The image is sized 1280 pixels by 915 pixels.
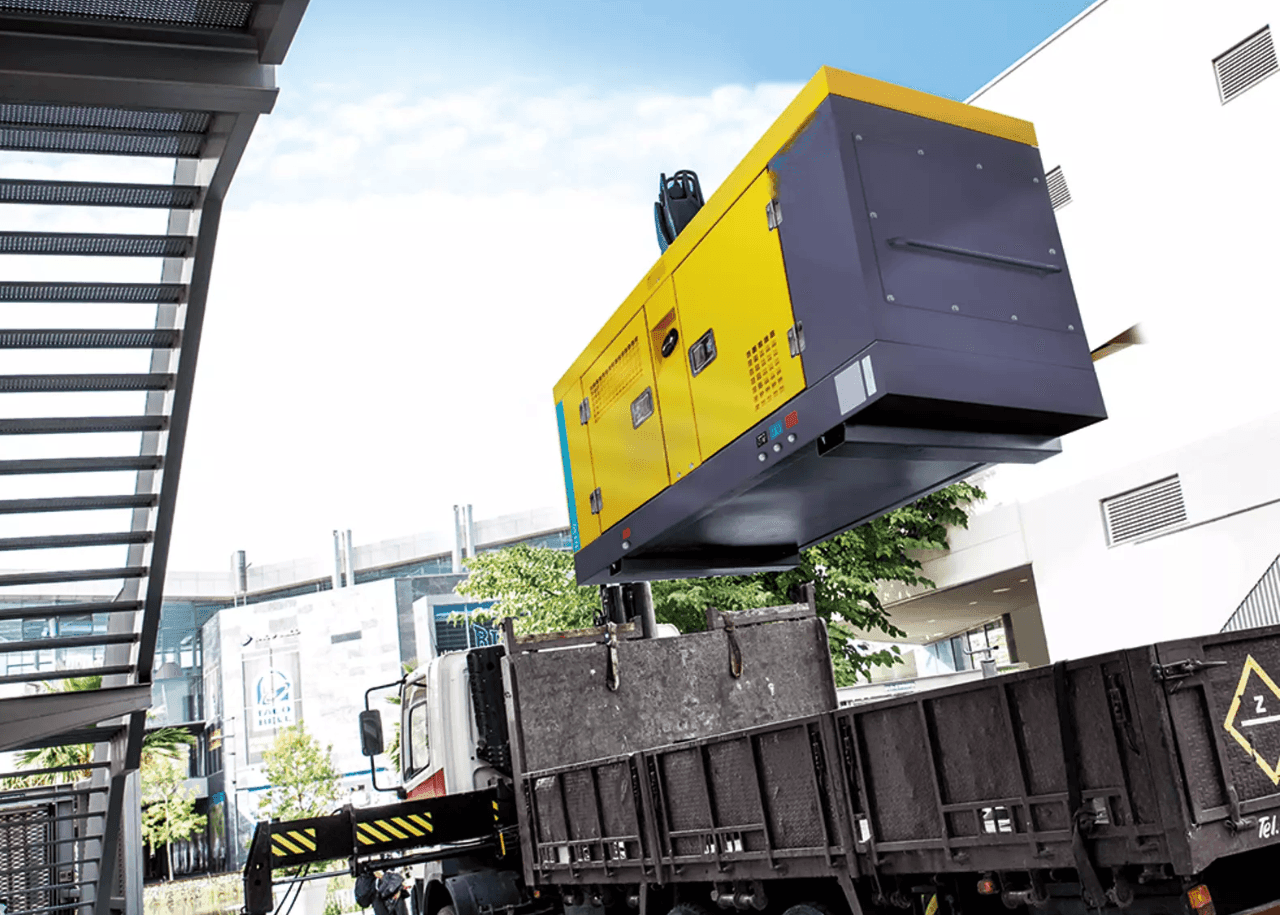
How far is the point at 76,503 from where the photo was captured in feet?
23.9

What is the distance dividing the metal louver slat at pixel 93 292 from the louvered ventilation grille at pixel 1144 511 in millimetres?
17543

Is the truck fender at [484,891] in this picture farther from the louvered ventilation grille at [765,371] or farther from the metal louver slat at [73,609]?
the louvered ventilation grille at [765,371]

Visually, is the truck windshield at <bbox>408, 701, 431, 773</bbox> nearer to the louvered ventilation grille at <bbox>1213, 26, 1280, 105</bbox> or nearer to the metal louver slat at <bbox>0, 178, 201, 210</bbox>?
the metal louver slat at <bbox>0, 178, 201, 210</bbox>

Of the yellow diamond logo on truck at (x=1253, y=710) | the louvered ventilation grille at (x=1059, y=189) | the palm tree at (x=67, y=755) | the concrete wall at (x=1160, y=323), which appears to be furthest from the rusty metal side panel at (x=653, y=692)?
the palm tree at (x=67, y=755)

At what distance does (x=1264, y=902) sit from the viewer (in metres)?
4.50

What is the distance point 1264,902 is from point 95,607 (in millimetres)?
6971

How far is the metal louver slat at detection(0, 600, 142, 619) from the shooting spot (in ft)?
25.0

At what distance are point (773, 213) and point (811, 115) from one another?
17.7 inches

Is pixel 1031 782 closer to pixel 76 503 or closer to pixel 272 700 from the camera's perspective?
pixel 76 503

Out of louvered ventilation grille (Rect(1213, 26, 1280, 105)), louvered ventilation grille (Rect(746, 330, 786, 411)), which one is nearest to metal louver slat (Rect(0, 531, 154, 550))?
louvered ventilation grille (Rect(746, 330, 786, 411))

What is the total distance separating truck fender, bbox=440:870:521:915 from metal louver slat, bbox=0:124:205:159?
590 cm

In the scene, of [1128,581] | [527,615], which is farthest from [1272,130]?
[527,615]

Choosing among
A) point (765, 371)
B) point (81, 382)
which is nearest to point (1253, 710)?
point (765, 371)

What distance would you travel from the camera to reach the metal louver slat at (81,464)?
699 centimetres
